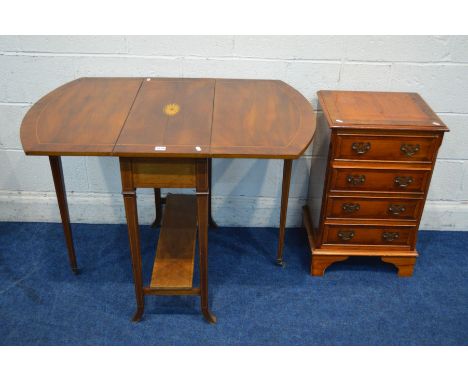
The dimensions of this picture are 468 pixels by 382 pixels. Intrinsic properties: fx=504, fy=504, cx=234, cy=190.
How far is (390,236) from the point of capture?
285 centimetres

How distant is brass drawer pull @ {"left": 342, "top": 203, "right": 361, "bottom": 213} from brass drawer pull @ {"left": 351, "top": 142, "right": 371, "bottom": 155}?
32 cm

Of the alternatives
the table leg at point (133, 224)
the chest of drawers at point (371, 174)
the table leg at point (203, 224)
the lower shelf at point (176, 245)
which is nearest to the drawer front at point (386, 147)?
the chest of drawers at point (371, 174)

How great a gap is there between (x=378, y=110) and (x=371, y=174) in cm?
34

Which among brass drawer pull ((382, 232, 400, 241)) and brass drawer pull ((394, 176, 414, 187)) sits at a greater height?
brass drawer pull ((394, 176, 414, 187))

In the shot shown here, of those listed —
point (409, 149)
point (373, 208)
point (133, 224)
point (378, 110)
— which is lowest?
point (373, 208)

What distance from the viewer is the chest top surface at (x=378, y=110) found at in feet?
8.19

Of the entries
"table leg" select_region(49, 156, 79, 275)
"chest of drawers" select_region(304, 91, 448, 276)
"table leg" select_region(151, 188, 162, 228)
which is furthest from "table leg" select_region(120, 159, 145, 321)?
"chest of drawers" select_region(304, 91, 448, 276)

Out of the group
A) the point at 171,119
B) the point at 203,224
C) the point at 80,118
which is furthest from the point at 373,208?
the point at 80,118

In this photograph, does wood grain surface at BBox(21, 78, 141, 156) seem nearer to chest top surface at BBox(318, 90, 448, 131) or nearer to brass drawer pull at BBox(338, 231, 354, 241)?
chest top surface at BBox(318, 90, 448, 131)

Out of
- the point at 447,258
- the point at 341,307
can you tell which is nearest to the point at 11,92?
the point at 341,307

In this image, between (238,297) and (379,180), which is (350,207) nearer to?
(379,180)

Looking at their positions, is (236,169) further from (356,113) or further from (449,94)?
(449,94)

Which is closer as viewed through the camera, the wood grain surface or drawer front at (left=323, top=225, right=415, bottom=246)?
the wood grain surface

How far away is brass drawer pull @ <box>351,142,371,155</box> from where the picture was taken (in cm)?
254
